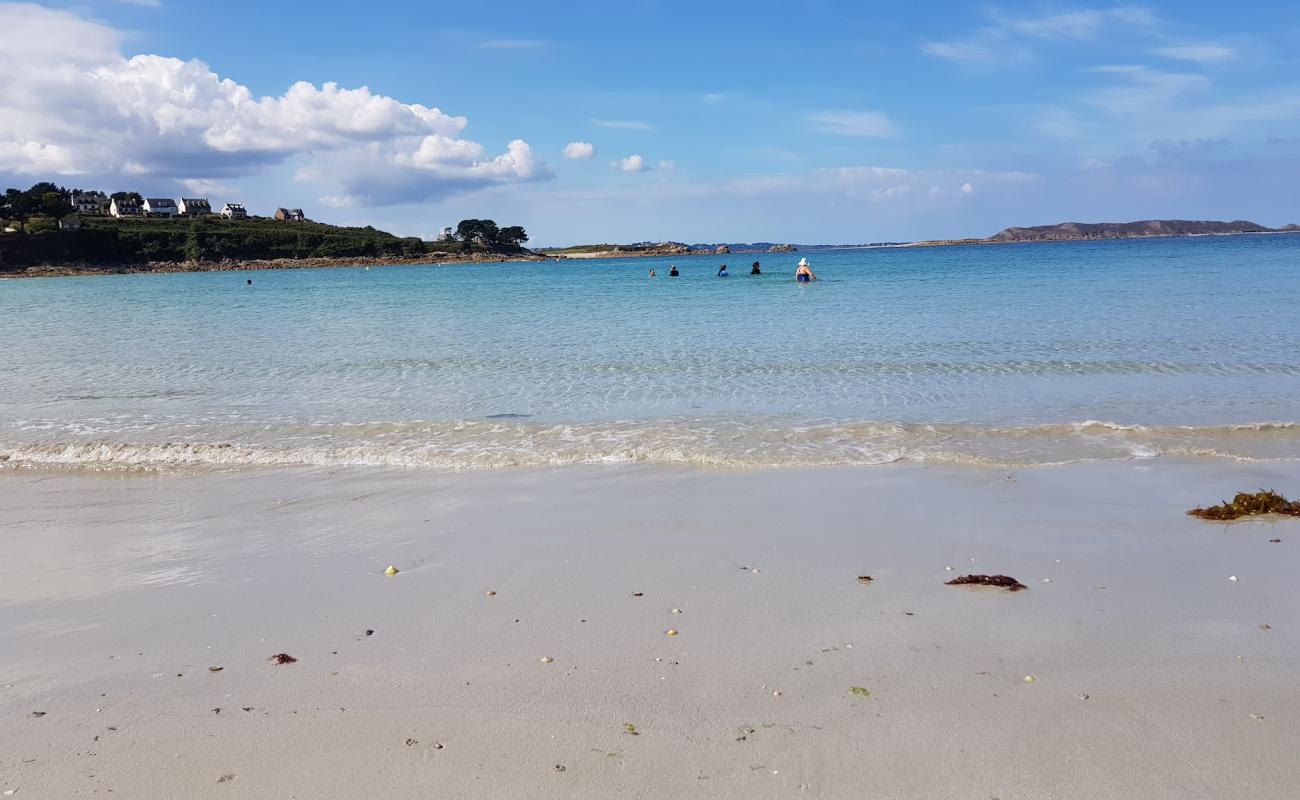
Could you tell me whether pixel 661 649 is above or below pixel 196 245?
below

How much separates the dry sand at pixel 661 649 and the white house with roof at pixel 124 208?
613 ft

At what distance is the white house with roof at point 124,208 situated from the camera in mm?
162250

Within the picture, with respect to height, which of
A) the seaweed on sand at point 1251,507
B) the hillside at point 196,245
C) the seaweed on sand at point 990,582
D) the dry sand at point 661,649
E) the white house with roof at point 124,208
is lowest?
the dry sand at point 661,649

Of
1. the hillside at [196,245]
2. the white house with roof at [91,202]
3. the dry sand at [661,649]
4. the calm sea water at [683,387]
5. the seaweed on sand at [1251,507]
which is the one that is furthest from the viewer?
the white house with roof at [91,202]

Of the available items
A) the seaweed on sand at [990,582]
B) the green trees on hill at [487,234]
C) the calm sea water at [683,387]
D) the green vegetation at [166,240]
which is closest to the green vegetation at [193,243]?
the green vegetation at [166,240]

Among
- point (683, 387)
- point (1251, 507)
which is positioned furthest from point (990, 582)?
point (683, 387)

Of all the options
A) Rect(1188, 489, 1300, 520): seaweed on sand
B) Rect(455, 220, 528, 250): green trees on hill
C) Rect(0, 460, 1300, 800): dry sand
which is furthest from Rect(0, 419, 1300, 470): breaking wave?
Rect(455, 220, 528, 250): green trees on hill

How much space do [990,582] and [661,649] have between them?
7.62ft

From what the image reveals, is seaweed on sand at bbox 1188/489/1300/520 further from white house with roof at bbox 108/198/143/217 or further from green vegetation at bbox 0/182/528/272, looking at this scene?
white house with roof at bbox 108/198/143/217

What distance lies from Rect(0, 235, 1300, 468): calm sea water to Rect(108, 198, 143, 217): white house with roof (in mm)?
161638

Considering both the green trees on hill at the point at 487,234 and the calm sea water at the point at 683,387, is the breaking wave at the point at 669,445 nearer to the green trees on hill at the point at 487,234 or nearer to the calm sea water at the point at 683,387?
the calm sea water at the point at 683,387

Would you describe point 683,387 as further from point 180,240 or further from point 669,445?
point 180,240

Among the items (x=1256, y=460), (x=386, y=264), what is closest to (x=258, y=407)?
(x=1256, y=460)

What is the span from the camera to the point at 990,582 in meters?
5.41
